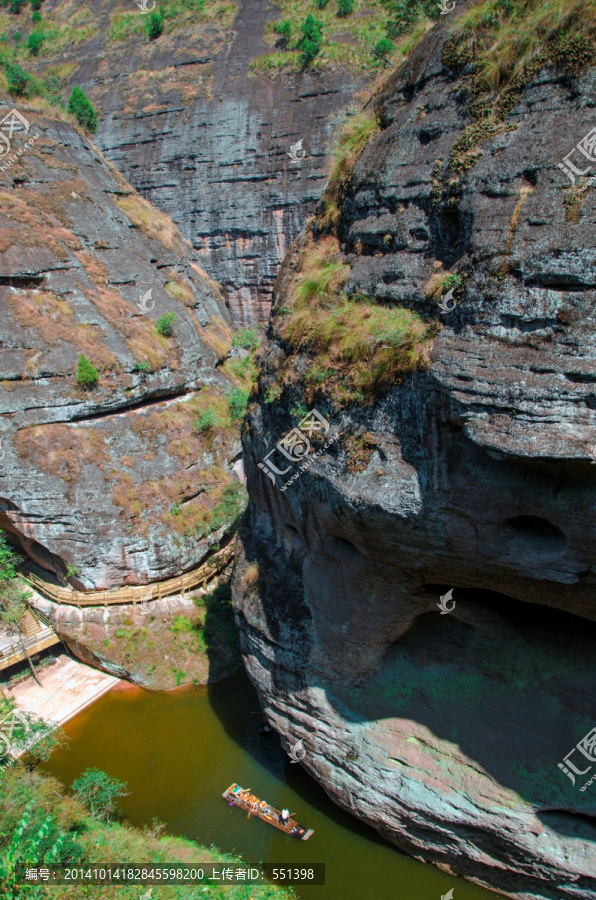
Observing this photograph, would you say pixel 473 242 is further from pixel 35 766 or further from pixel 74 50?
pixel 74 50

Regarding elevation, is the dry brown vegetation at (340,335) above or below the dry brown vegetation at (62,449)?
above

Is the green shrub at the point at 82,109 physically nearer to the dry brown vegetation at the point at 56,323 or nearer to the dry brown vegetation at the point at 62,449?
the dry brown vegetation at the point at 56,323

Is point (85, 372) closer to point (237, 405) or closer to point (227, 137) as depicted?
point (237, 405)

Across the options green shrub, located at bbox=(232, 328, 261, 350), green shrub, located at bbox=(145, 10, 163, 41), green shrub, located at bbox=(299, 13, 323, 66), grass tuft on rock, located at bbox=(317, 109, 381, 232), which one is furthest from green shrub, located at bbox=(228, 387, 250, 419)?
green shrub, located at bbox=(145, 10, 163, 41)

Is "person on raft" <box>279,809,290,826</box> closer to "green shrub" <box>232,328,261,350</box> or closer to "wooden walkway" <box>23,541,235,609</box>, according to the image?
"wooden walkway" <box>23,541,235,609</box>

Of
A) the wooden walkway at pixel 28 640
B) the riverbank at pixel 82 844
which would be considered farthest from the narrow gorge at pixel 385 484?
the wooden walkway at pixel 28 640

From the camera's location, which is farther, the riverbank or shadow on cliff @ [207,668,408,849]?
shadow on cliff @ [207,668,408,849]

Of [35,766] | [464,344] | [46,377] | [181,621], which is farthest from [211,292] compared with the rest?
[464,344]
